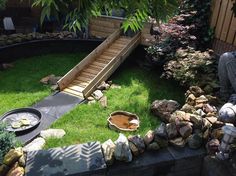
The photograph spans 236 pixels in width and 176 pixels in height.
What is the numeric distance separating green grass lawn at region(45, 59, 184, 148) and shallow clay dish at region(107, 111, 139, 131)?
0.10 meters

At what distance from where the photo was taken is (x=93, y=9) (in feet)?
7.79

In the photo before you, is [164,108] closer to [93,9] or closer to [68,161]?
[68,161]

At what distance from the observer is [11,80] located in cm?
628

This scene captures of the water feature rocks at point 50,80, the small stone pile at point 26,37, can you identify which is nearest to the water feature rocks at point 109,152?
the water feature rocks at point 50,80

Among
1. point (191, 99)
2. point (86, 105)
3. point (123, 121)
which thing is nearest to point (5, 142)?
point (123, 121)

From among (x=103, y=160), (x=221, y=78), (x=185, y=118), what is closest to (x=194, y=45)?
(x=221, y=78)

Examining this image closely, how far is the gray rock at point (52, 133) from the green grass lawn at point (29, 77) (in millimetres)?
1204

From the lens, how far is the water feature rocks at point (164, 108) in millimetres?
4586

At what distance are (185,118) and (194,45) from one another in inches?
105

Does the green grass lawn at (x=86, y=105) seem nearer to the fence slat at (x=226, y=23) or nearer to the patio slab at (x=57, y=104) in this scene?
the patio slab at (x=57, y=104)

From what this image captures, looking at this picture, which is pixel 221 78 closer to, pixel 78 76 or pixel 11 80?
pixel 78 76

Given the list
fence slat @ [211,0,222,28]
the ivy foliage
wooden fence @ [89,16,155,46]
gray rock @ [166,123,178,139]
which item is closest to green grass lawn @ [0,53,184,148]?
gray rock @ [166,123,178,139]

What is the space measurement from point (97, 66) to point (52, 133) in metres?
2.69

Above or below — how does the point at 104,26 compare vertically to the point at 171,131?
above
